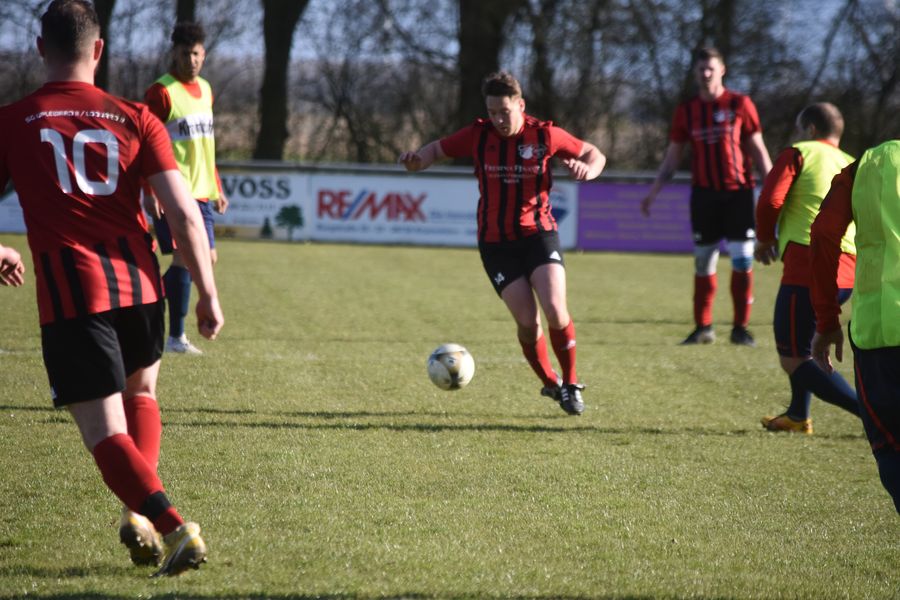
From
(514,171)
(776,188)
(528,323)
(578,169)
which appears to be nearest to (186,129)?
(514,171)

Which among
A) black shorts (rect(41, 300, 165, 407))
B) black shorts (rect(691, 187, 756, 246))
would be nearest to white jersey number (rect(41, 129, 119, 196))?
black shorts (rect(41, 300, 165, 407))

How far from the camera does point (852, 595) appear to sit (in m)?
3.35

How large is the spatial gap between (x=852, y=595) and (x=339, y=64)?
26866 millimetres

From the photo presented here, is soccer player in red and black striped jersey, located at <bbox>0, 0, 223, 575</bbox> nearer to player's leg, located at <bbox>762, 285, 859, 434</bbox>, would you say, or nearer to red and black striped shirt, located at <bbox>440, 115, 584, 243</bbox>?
red and black striped shirt, located at <bbox>440, 115, 584, 243</bbox>

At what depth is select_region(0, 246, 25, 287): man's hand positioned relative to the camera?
3371mm

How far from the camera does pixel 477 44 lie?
26750mm

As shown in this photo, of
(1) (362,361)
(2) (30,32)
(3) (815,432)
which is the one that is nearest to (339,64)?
(2) (30,32)

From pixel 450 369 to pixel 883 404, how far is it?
3.19m

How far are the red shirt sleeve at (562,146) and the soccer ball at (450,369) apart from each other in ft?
4.14

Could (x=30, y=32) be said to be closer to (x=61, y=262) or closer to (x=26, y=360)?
(x=26, y=360)

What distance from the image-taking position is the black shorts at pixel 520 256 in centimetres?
608

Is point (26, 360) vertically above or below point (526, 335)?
below

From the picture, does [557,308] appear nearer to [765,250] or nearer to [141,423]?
[765,250]

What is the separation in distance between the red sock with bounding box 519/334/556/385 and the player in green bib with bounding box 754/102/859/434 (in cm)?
128
